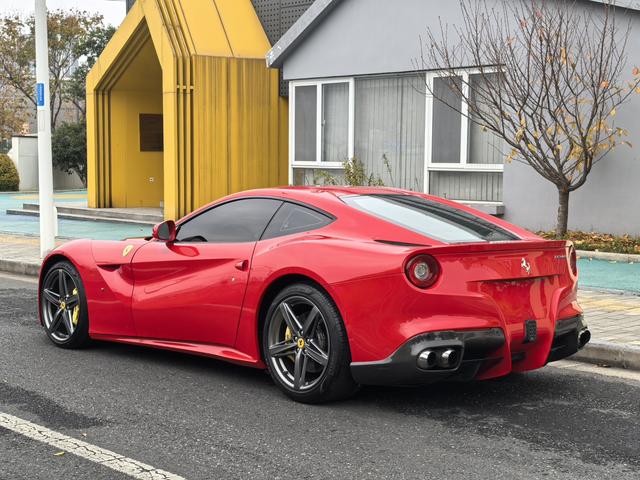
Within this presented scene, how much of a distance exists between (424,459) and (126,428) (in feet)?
5.55

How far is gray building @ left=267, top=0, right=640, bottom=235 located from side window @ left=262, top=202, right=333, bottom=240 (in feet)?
28.1

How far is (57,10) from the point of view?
1673 inches

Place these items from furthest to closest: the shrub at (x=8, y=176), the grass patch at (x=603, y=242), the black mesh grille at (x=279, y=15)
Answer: the shrub at (x=8, y=176), the black mesh grille at (x=279, y=15), the grass patch at (x=603, y=242)

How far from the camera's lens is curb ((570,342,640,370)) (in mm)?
6871

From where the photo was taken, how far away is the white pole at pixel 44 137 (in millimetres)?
13320

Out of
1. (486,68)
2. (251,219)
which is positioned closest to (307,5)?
(486,68)

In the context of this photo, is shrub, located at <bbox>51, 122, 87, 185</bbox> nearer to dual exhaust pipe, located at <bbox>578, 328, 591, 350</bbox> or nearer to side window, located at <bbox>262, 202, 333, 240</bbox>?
side window, located at <bbox>262, 202, 333, 240</bbox>

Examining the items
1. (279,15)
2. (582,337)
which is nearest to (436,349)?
(582,337)

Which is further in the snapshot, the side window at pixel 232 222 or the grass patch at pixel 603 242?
the grass patch at pixel 603 242

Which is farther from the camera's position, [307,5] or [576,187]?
[307,5]

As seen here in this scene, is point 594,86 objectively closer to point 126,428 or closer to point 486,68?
point 486,68

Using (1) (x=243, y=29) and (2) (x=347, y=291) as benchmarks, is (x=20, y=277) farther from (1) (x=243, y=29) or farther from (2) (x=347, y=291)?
(1) (x=243, y=29)

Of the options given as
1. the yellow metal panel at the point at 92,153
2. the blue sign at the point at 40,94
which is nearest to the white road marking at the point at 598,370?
the blue sign at the point at 40,94

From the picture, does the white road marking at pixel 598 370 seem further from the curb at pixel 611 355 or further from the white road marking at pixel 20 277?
the white road marking at pixel 20 277
